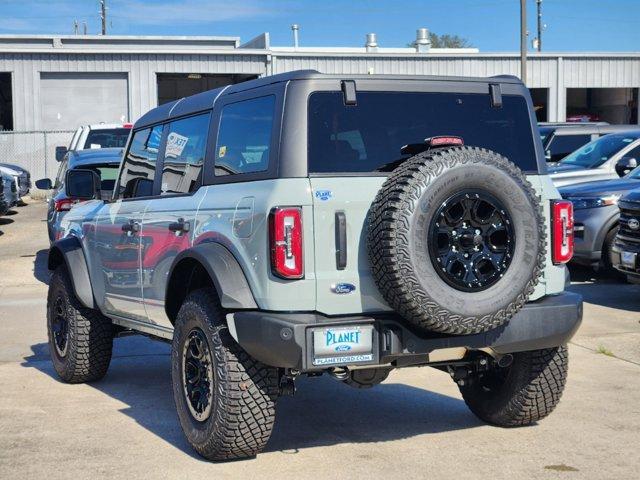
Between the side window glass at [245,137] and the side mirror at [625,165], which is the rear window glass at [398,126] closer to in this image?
the side window glass at [245,137]

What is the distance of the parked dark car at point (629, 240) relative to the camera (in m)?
10.7

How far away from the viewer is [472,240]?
5.11m

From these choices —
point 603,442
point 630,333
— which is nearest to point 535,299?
point 603,442

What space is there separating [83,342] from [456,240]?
3.51m

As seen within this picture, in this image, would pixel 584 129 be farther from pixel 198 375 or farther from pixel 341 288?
pixel 341 288

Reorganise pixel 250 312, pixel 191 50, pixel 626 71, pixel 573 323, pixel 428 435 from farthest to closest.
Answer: pixel 626 71 → pixel 191 50 → pixel 428 435 → pixel 573 323 → pixel 250 312

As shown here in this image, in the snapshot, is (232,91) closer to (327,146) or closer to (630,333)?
(327,146)

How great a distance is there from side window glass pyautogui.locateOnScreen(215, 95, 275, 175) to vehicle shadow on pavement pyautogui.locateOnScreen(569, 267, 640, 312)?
6.43 meters

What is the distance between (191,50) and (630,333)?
2897 cm

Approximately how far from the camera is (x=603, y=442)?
597cm

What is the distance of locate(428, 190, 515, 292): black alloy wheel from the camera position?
16.6 ft

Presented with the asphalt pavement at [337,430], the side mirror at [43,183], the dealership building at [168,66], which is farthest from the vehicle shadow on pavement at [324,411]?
the dealership building at [168,66]

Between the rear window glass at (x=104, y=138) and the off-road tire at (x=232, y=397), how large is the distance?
1125 centimetres

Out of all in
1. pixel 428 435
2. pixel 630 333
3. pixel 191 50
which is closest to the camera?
pixel 428 435
